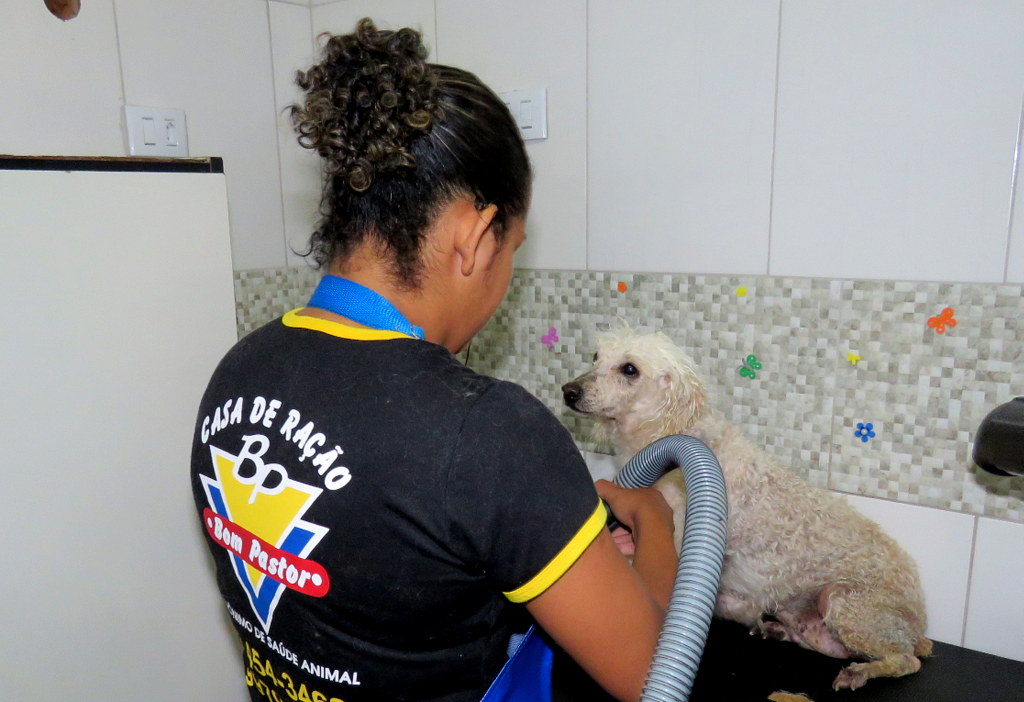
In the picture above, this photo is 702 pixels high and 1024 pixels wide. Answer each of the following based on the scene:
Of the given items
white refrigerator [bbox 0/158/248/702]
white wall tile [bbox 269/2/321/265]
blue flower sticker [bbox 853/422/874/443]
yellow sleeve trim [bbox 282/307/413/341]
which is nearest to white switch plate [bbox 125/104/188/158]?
white wall tile [bbox 269/2/321/265]

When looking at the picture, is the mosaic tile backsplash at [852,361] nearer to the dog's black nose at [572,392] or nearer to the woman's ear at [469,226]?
the dog's black nose at [572,392]

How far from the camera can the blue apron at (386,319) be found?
26.9 inches

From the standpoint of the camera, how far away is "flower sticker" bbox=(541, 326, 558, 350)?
1.58m

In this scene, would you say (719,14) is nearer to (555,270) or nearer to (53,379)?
(555,270)

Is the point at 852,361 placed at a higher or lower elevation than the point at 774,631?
higher

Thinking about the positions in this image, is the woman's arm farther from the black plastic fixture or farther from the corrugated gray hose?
the black plastic fixture

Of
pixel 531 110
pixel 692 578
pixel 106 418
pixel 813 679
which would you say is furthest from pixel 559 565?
pixel 531 110

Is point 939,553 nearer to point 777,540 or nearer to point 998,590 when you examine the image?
point 998,590

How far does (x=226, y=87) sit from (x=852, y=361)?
150 cm

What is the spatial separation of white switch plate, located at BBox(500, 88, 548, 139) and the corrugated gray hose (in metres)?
0.79

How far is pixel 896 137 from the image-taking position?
114 centimetres

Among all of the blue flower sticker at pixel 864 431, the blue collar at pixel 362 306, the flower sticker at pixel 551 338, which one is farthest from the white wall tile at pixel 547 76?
the blue collar at pixel 362 306

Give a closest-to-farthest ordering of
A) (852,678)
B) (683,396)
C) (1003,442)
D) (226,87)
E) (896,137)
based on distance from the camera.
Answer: (1003,442), (852,678), (896,137), (683,396), (226,87)

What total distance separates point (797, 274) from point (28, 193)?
124 centimetres
